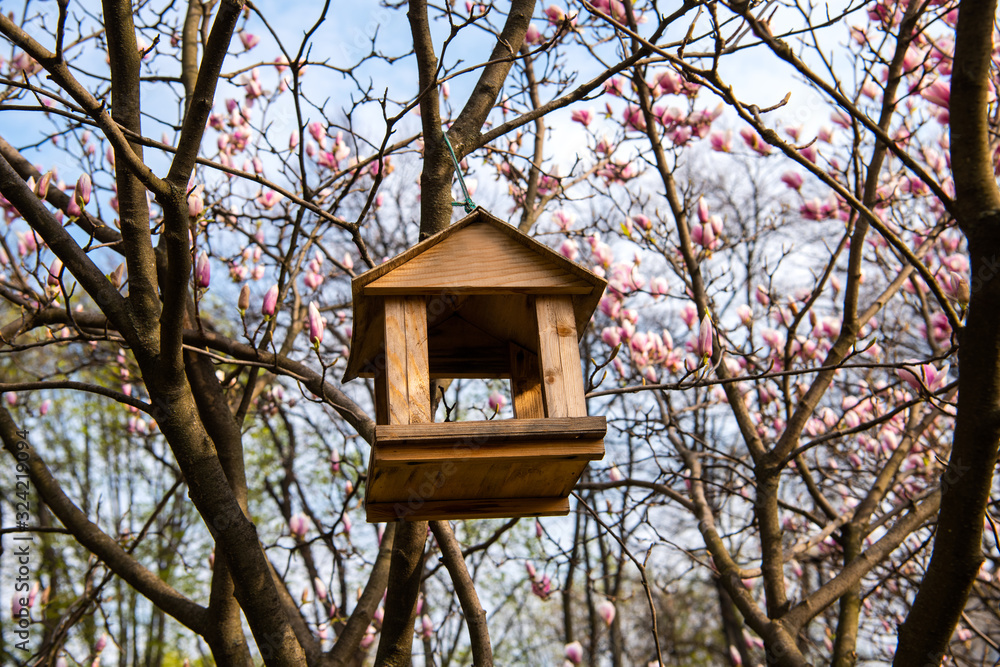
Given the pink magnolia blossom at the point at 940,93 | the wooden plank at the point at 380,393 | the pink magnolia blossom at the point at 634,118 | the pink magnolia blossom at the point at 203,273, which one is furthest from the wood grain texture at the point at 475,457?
the pink magnolia blossom at the point at 634,118

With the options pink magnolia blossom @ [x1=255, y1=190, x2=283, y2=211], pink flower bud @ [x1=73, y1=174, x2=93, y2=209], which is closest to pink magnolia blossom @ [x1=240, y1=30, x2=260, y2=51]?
pink magnolia blossom @ [x1=255, y1=190, x2=283, y2=211]

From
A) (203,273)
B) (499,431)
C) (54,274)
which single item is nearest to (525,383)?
(499,431)

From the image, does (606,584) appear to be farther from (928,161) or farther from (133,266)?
(133,266)

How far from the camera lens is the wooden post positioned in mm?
1514

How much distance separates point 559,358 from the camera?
1.65 m

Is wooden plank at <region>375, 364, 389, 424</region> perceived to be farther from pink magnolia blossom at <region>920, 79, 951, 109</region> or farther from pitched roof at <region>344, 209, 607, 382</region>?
pink magnolia blossom at <region>920, 79, 951, 109</region>

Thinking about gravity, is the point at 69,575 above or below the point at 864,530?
below

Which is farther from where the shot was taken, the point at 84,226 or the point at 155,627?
the point at 155,627

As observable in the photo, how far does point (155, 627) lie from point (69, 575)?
139cm

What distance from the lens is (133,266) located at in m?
2.00

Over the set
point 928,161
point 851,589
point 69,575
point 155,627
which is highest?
point 928,161

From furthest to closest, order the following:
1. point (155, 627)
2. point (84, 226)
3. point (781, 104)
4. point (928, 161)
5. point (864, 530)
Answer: point (155, 627) → point (928, 161) → point (864, 530) → point (84, 226) → point (781, 104)

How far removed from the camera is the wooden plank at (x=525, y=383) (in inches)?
78.8

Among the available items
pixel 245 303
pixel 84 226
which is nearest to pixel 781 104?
pixel 245 303
